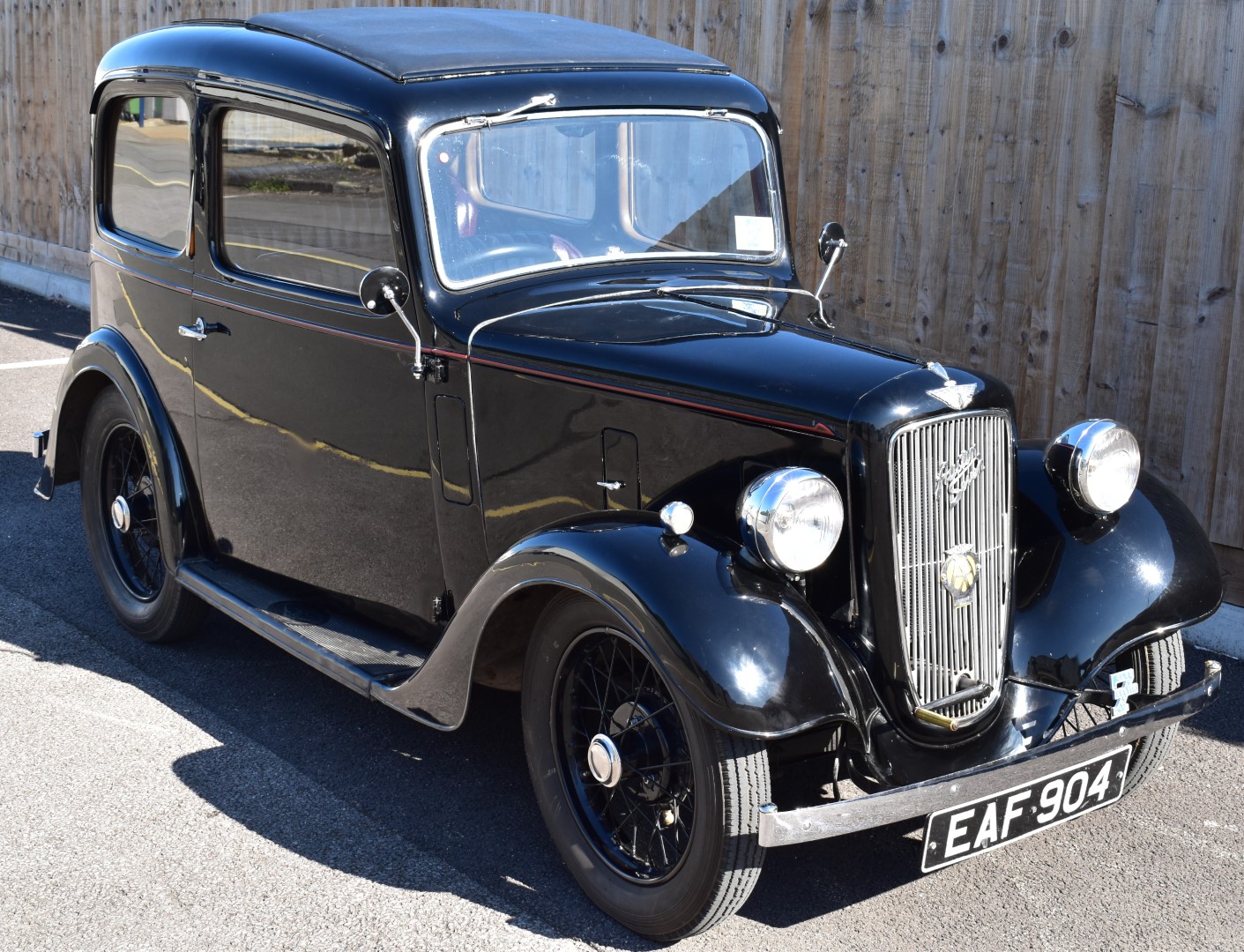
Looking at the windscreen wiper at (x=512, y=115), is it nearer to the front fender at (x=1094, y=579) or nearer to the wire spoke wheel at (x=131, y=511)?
the front fender at (x=1094, y=579)

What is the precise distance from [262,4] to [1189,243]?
21.1 feet

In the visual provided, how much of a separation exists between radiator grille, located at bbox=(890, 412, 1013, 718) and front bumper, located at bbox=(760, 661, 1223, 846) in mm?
236

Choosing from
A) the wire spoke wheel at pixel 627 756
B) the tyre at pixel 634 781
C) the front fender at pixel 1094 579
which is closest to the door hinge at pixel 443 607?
the tyre at pixel 634 781

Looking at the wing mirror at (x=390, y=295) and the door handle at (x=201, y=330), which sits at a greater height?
the wing mirror at (x=390, y=295)

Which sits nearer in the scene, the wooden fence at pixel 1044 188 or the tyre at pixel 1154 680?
the tyre at pixel 1154 680

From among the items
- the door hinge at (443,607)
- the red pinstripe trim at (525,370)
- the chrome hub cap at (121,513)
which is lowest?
the chrome hub cap at (121,513)

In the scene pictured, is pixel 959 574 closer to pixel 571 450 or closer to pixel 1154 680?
pixel 1154 680

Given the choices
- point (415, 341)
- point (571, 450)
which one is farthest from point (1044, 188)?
point (415, 341)

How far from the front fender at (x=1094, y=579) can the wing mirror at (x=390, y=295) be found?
1.57 m

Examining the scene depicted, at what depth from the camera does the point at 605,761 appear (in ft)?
9.85

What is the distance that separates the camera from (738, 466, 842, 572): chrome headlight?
2.75m

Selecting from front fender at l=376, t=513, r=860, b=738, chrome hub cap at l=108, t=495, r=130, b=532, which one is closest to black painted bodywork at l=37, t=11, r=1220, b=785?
front fender at l=376, t=513, r=860, b=738

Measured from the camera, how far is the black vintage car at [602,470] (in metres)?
2.83

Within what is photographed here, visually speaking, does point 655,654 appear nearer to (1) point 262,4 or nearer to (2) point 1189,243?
(2) point 1189,243
